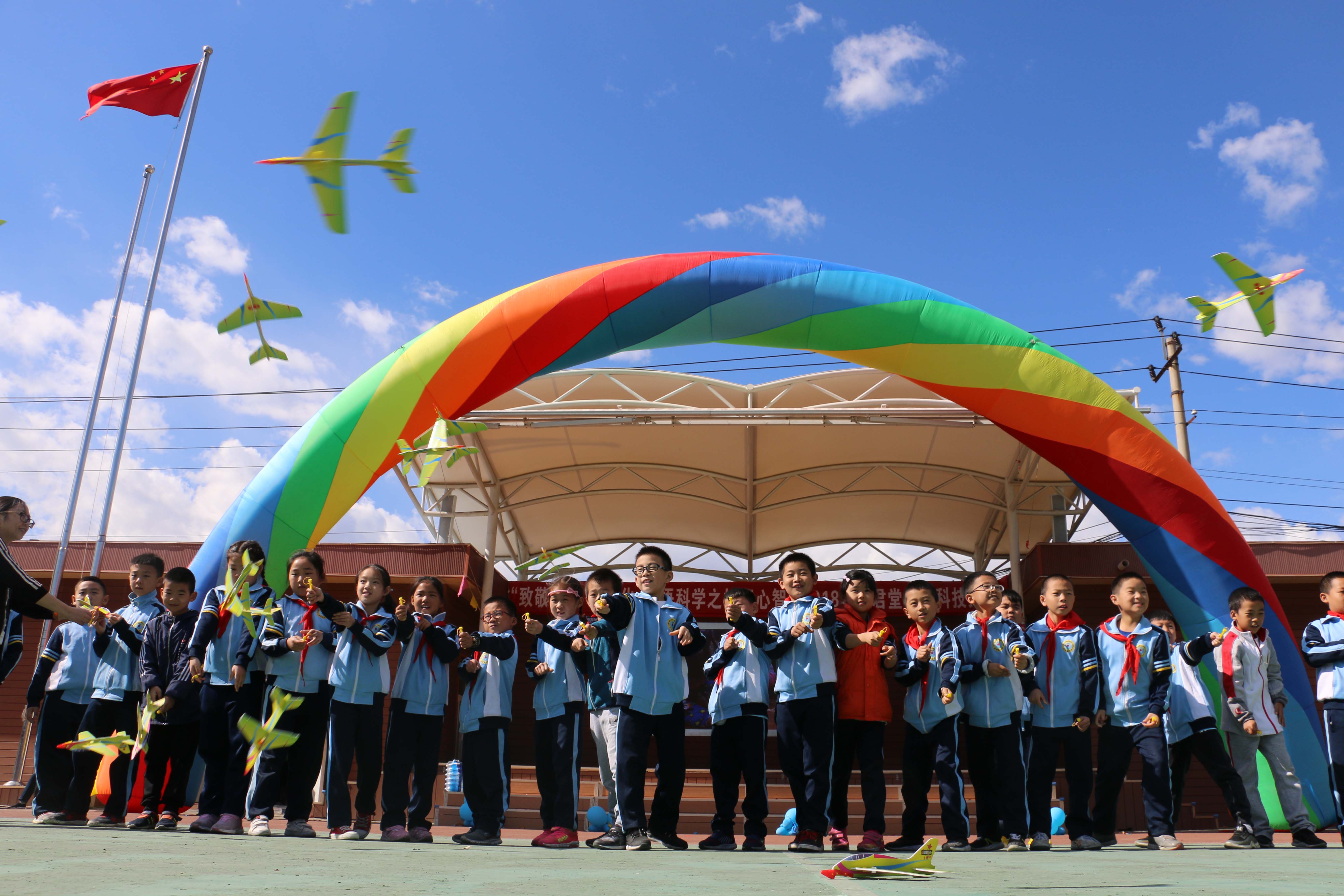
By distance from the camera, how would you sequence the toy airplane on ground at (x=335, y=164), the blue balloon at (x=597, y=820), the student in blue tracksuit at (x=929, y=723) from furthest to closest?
the blue balloon at (x=597, y=820) < the student in blue tracksuit at (x=929, y=723) < the toy airplane on ground at (x=335, y=164)

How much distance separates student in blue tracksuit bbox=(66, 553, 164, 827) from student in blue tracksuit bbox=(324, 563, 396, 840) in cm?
109

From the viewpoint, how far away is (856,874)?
236 cm

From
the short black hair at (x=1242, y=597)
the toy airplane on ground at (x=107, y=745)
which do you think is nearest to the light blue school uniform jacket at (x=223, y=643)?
the toy airplane on ground at (x=107, y=745)

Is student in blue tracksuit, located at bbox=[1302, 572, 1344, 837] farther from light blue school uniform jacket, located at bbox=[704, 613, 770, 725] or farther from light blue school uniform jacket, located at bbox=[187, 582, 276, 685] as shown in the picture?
light blue school uniform jacket, located at bbox=[187, 582, 276, 685]

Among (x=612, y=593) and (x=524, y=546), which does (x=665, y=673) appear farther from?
(x=524, y=546)

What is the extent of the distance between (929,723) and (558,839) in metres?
1.98

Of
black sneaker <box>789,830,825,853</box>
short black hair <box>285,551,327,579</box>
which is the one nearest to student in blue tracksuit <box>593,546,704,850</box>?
black sneaker <box>789,830,825,853</box>

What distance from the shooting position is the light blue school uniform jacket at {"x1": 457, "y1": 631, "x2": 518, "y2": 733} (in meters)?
5.05

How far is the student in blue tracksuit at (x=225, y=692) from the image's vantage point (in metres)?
4.55

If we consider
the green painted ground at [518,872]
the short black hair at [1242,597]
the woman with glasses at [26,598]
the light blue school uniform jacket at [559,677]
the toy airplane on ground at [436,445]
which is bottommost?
the green painted ground at [518,872]

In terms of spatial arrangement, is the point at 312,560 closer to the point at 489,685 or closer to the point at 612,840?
the point at 489,685

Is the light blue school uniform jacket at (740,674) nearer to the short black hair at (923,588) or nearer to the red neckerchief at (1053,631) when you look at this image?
the short black hair at (923,588)

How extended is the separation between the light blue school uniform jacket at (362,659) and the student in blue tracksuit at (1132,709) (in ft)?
12.3

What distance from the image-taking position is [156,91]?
9.97 m
